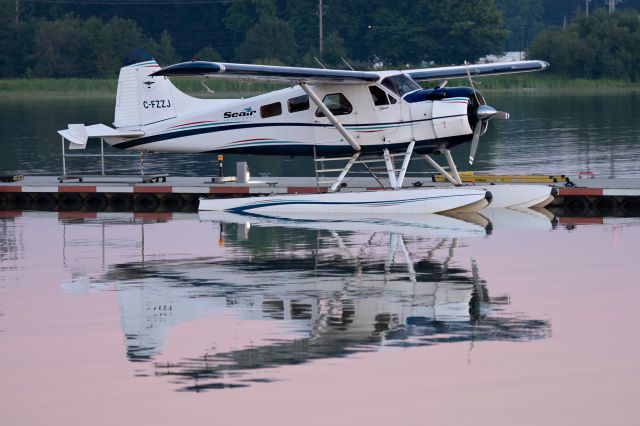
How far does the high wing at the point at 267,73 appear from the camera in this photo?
2177cm

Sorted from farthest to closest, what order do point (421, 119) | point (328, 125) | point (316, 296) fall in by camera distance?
point (328, 125) → point (421, 119) → point (316, 296)

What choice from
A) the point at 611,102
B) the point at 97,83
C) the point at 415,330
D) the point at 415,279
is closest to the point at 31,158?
the point at 415,279

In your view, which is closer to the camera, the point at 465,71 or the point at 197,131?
the point at 197,131

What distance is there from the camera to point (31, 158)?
127 feet

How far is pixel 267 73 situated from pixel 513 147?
1931 centimetres

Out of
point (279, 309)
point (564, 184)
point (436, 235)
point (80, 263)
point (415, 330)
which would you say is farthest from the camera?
point (564, 184)

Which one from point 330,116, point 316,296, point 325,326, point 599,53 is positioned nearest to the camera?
point 325,326

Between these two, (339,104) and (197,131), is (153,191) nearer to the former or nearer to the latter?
(197,131)

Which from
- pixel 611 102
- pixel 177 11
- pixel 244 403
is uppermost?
pixel 177 11

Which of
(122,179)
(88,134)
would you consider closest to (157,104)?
(88,134)

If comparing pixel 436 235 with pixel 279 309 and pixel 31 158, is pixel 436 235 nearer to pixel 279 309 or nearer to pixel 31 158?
pixel 279 309

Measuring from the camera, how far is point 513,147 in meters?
41.1

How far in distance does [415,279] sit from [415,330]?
10.3 feet

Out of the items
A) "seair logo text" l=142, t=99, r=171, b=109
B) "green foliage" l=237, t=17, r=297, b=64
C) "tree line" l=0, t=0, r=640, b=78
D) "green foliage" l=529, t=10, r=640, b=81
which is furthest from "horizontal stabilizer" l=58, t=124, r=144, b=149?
"green foliage" l=237, t=17, r=297, b=64
